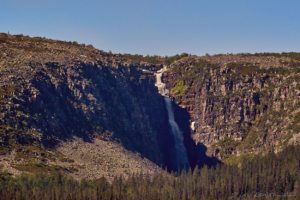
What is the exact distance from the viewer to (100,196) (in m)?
199

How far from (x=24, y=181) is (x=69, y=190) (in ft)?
54.9

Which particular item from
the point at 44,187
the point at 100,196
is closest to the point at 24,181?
the point at 44,187

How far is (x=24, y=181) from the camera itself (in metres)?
197

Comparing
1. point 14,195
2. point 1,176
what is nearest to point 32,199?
point 14,195

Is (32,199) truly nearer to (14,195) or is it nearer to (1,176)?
(14,195)

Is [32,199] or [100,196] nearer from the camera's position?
[32,199]

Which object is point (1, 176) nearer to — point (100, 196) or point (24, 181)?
point (24, 181)

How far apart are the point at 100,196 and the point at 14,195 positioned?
31.4 metres

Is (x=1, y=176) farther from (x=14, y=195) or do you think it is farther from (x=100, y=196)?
(x=100, y=196)

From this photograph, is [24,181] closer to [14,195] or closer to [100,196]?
[14,195]

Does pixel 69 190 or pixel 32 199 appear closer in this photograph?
pixel 32 199

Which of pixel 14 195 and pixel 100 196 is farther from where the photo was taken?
pixel 100 196

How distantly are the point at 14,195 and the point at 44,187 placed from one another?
14.0m

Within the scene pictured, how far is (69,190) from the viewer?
19750 centimetres
